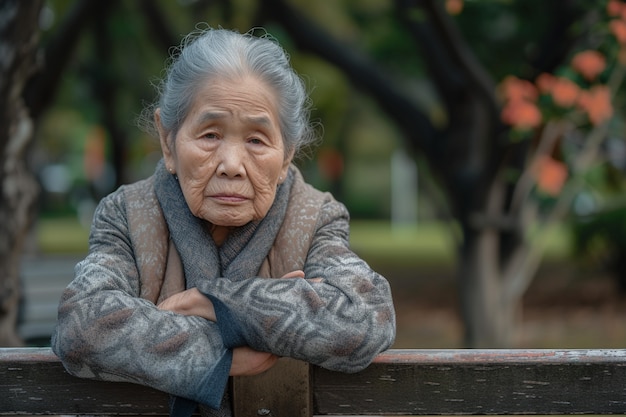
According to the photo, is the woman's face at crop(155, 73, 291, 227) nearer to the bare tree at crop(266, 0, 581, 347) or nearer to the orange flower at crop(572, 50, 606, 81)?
the orange flower at crop(572, 50, 606, 81)

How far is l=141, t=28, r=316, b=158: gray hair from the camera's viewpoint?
217cm

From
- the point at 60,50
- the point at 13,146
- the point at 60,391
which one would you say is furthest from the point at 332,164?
the point at 60,391

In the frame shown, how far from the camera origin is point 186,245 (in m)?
2.20

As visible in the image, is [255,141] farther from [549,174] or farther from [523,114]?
[549,174]

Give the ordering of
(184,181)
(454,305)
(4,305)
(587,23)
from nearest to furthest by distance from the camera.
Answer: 1. (184,181)
2. (4,305)
3. (587,23)
4. (454,305)

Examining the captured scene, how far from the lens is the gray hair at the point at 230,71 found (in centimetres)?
217

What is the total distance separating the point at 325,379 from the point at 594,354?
586mm

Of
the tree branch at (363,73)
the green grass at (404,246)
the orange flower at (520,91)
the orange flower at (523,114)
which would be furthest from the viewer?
the green grass at (404,246)

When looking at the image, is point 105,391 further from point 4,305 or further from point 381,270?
point 381,270

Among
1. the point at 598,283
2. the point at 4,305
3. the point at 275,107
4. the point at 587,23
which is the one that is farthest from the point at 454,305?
the point at 275,107

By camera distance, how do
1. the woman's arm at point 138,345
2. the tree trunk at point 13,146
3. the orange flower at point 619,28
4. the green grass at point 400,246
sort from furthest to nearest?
the green grass at point 400,246 < the orange flower at point 619,28 < the tree trunk at point 13,146 < the woman's arm at point 138,345

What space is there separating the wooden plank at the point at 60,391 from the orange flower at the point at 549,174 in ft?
19.1

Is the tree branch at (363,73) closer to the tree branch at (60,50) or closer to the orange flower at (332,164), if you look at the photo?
the tree branch at (60,50)

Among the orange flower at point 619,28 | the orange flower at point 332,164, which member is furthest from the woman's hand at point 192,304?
the orange flower at point 332,164
